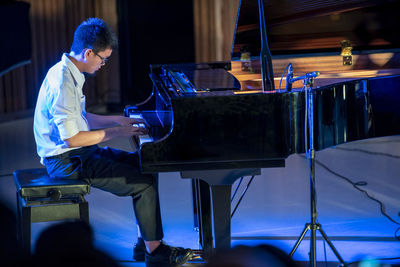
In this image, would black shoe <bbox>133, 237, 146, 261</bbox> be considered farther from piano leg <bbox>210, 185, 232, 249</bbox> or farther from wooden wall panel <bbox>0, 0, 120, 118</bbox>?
wooden wall panel <bbox>0, 0, 120, 118</bbox>

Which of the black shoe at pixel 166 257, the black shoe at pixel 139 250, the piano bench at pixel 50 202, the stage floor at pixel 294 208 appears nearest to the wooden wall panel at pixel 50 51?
the stage floor at pixel 294 208

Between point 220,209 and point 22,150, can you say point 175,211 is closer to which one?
point 220,209

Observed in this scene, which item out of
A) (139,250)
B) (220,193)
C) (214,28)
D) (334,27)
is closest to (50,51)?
(214,28)

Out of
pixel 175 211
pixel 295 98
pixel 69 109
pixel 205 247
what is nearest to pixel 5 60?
pixel 175 211

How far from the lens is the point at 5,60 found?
4465 millimetres

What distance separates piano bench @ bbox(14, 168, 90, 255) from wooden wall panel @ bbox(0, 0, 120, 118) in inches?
188

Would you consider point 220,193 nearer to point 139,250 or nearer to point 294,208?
point 139,250

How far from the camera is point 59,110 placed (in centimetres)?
267

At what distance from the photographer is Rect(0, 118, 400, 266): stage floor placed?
3266 millimetres

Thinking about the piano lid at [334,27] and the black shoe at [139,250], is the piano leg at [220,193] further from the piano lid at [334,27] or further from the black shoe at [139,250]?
the piano lid at [334,27]

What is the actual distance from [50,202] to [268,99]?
1068 millimetres

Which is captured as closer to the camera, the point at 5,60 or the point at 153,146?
the point at 153,146

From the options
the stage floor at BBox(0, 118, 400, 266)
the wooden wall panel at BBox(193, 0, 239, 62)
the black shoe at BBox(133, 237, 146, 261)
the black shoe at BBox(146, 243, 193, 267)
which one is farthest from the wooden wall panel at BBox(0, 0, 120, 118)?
the black shoe at BBox(146, 243, 193, 267)

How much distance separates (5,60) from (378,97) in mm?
2744
